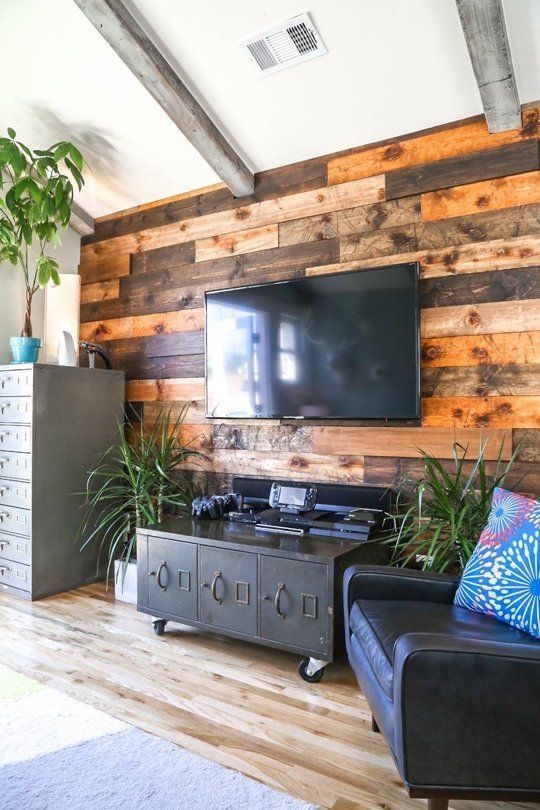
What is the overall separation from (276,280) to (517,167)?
1243mm

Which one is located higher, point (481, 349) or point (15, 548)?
point (481, 349)

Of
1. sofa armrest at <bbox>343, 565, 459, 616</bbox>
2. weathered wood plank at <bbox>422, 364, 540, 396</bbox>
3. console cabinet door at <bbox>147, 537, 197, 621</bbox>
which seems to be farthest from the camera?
console cabinet door at <bbox>147, 537, 197, 621</bbox>

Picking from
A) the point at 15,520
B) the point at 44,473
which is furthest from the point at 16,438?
the point at 15,520

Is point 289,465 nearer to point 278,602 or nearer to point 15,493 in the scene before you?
point 278,602

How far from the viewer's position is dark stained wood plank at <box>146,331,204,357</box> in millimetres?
3430

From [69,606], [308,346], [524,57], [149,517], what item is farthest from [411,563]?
[524,57]

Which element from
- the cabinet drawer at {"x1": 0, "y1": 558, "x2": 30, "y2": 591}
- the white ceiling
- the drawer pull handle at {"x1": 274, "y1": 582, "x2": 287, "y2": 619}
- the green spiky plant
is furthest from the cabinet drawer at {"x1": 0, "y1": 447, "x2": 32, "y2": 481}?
the green spiky plant

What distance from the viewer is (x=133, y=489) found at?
10.1 feet

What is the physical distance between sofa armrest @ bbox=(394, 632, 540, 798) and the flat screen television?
1.37 m

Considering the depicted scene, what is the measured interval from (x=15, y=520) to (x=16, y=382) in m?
0.77

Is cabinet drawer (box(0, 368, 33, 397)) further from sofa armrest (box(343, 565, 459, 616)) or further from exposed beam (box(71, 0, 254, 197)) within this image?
sofa armrest (box(343, 565, 459, 616))

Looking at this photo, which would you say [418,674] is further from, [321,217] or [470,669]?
[321,217]

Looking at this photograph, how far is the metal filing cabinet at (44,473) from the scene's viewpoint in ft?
10.3

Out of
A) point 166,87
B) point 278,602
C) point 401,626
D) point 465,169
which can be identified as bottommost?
point 278,602
